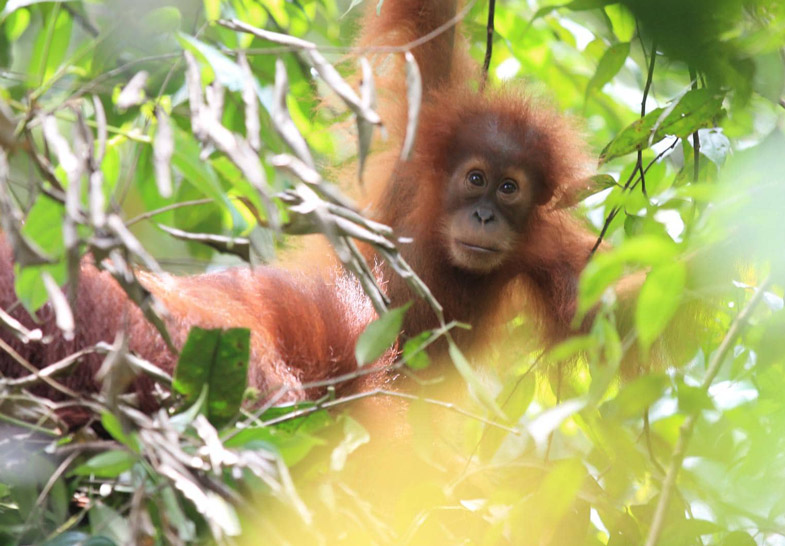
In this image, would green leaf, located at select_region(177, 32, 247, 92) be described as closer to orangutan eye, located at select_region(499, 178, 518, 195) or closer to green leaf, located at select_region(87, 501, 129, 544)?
green leaf, located at select_region(87, 501, 129, 544)

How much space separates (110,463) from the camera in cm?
140

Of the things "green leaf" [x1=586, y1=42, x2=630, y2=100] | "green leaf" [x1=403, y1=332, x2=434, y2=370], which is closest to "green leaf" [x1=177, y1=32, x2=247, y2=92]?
"green leaf" [x1=403, y1=332, x2=434, y2=370]

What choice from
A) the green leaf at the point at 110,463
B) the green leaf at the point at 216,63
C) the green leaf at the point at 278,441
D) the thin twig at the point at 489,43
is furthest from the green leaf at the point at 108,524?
the thin twig at the point at 489,43

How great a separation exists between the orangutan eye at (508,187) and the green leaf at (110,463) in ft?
8.01

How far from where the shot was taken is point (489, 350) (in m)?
3.80

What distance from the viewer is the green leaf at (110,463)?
1.39 meters

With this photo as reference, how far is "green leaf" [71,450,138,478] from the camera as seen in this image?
4.57 ft

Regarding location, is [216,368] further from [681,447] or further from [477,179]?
[477,179]

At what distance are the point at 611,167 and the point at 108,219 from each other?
10.4ft

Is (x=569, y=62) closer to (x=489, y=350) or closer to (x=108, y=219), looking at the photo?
(x=489, y=350)

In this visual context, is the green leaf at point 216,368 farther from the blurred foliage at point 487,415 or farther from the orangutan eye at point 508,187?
the orangutan eye at point 508,187

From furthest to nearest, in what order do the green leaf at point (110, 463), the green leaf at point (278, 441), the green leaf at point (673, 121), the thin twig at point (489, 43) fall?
the thin twig at point (489, 43) < the green leaf at point (673, 121) < the green leaf at point (278, 441) < the green leaf at point (110, 463)

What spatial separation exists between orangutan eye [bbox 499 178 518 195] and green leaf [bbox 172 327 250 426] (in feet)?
7.16

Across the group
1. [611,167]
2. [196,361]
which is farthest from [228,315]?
[611,167]
